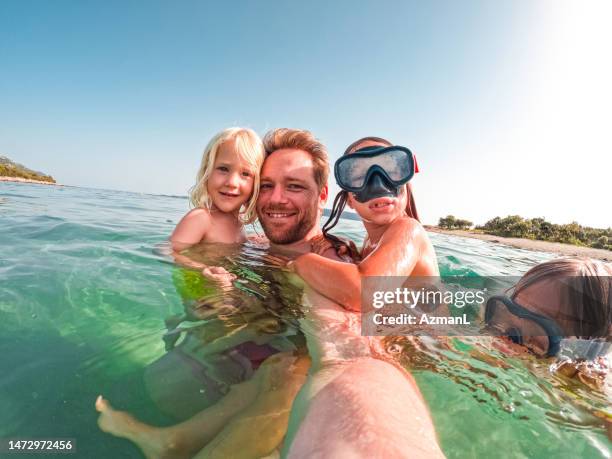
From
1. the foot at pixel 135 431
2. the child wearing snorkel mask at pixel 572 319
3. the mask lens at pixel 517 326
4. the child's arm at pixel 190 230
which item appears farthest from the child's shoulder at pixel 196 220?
the child wearing snorkel mask at pixel 572 319

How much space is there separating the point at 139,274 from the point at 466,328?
10.5 feet

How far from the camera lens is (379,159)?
9.14ft

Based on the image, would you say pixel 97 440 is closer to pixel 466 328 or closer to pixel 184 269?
pixel 184 269

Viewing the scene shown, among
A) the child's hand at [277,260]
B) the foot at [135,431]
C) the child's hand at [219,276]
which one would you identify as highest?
the child's hand at [277,260]

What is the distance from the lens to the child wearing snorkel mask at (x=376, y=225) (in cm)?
185

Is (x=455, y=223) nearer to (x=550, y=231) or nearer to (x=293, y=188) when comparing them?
(x=550, y=231)

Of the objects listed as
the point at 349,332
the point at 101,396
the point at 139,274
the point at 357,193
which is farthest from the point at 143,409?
the point at 357,193

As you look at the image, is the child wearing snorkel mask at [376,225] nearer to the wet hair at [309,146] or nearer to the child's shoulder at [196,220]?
the wet hair at [309,146]

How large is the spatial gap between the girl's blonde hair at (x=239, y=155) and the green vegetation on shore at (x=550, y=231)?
25.4 metres

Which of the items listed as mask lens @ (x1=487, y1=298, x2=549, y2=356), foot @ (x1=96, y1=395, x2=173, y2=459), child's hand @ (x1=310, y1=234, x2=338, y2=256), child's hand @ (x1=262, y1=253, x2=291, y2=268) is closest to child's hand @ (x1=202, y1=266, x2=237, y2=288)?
child's hand @ (x1=262, y1=253, x2=291, y2=268)

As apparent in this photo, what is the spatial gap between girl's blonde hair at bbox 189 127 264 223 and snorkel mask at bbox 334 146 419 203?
1281mm

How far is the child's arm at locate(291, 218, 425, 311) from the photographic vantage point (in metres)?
1.80

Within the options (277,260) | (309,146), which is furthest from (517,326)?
(309,146)

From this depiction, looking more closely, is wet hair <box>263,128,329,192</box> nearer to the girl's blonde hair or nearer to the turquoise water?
the girl's blonde hair
